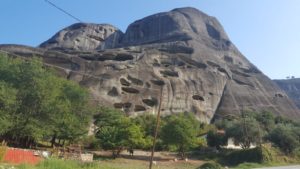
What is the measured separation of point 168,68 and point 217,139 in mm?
32337

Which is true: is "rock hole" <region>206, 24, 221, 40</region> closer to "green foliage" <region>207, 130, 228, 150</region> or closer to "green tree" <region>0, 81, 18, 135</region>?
"green foliage" <region>207, 130, 228, 150</region>

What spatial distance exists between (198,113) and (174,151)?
2791 cm

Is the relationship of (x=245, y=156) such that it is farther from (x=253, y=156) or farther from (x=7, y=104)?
(x=7, y=104)

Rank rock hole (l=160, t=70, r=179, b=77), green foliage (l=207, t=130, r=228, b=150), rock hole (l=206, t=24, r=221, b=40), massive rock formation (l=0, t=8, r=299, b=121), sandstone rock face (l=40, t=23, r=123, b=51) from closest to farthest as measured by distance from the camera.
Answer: green foliage (l=207, t=130, r=228, b=150) → massive rock formation (l=0, t=8, r=299, b=121) → rock hole (l=160, t=70, r=179, b=77) → sandstone rock face (l=40, t=23, r=123, b=51) → rock hole (l=206, t=24, r=221, b=40)

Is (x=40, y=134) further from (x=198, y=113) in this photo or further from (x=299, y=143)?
(x=198, y=113)

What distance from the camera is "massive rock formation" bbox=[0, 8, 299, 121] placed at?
77.6 meters

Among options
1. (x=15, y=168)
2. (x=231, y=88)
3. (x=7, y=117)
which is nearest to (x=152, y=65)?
(x=231, y=88)

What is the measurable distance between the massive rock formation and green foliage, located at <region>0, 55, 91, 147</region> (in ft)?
88.8

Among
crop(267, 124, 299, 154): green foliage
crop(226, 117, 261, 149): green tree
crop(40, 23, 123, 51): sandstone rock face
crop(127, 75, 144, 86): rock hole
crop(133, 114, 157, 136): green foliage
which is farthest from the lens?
crop(40, 23, 123, 51): sandstone rock face

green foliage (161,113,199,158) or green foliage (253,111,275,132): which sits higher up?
green foliage (253,111,275,132)

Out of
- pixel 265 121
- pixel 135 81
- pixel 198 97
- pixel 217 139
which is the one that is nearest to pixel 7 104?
pixel 217 139

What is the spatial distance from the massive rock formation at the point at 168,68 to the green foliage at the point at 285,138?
27.6 m

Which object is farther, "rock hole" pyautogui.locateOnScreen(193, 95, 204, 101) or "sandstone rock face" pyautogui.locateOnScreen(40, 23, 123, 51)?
"sandstone rock face" pyautogui.locateOnScreen(40, 23, 123, 51)

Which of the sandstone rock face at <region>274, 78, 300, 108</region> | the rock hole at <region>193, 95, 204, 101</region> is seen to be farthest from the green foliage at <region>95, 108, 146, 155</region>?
the sandstone rock face at <region>274, 78, 300, 108</region>
